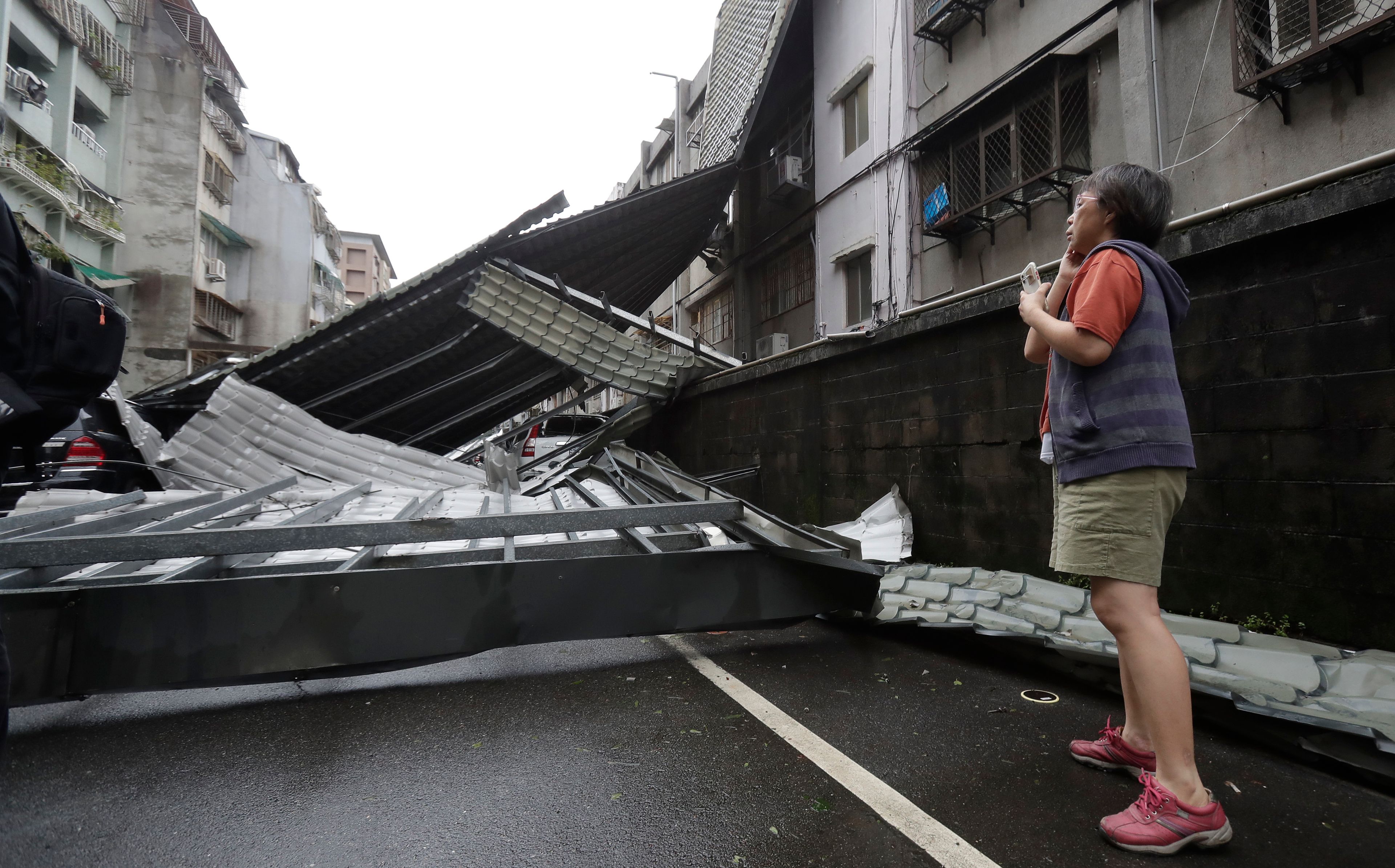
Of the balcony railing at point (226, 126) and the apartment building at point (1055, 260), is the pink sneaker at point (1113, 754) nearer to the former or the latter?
the apartment building at point (1055, 260)

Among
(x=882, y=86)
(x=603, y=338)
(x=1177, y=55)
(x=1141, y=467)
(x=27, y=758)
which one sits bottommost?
(x=27, y=758)

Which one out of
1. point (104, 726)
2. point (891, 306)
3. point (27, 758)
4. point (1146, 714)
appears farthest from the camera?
point (891, 306)

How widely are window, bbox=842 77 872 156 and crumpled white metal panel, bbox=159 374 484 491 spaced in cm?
936

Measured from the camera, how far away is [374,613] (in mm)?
2617

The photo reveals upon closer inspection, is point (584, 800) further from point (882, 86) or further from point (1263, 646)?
point (882, 86)

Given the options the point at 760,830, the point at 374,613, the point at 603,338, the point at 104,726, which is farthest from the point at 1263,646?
the point at 603,338

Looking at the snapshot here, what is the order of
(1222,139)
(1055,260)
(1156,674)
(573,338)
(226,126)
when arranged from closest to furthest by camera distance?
(1156,674), (1222,139), (1055,260), (573,338), (226,126)

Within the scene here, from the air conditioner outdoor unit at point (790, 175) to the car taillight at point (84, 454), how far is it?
492 inches

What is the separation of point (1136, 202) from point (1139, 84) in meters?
7.21

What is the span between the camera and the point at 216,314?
3009cm

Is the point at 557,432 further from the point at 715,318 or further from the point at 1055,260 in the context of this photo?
the point at 1055,260

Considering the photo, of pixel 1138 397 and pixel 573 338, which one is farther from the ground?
pixel 573 338

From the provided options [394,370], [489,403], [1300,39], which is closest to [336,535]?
[1300,39]

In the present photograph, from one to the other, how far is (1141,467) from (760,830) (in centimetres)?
144
